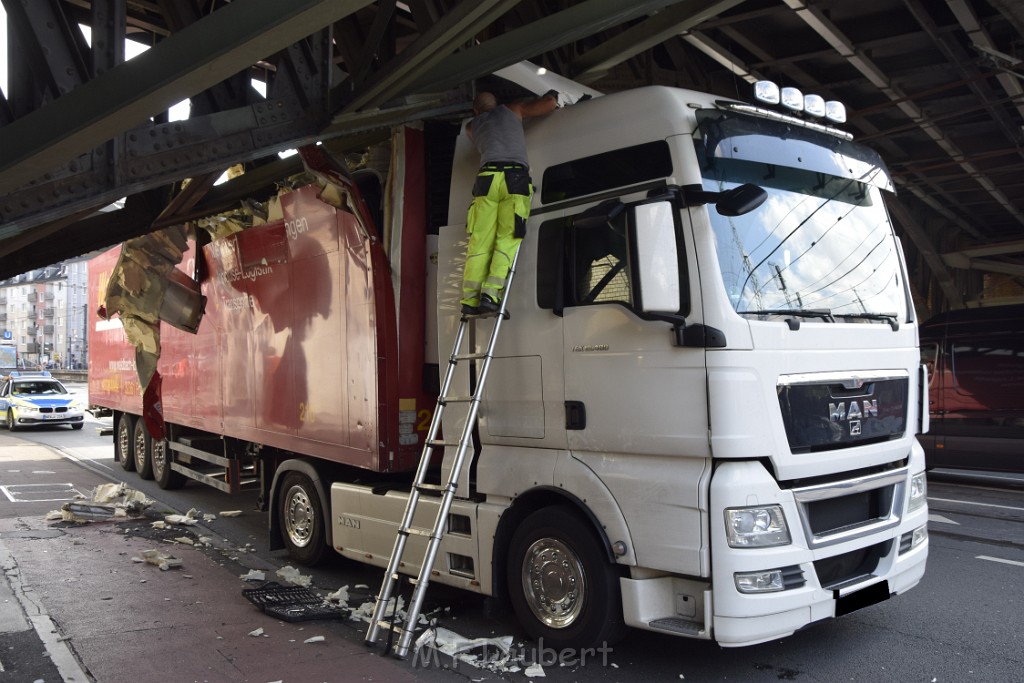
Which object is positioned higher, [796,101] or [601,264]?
[796,101]

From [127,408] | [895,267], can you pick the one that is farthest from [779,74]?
[127,408]

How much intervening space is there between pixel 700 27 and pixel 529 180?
15.1ft

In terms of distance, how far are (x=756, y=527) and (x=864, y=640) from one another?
1601 millimetres

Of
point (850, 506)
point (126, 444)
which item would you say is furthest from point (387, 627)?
point (126, 444)

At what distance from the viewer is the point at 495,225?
4973 mm

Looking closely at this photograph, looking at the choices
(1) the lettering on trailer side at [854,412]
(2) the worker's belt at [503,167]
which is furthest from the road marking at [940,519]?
(2) the worker's belt at [503,167]

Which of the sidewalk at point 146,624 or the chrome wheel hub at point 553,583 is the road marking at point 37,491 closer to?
the sidewalk at point 146,624

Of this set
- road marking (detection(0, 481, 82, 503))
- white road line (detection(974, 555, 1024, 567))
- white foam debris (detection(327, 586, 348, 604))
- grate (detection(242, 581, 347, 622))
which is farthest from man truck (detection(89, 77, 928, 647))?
road marking (detection(0, 481, 82, 503))

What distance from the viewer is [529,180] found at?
4.96 meters

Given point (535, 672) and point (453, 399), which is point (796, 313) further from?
point (535, 672)

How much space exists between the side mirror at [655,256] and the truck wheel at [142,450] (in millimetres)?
9544

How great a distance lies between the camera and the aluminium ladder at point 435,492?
4.69 m

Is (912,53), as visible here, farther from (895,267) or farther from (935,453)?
(895,267)

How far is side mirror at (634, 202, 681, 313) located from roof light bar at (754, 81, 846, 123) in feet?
3.54
